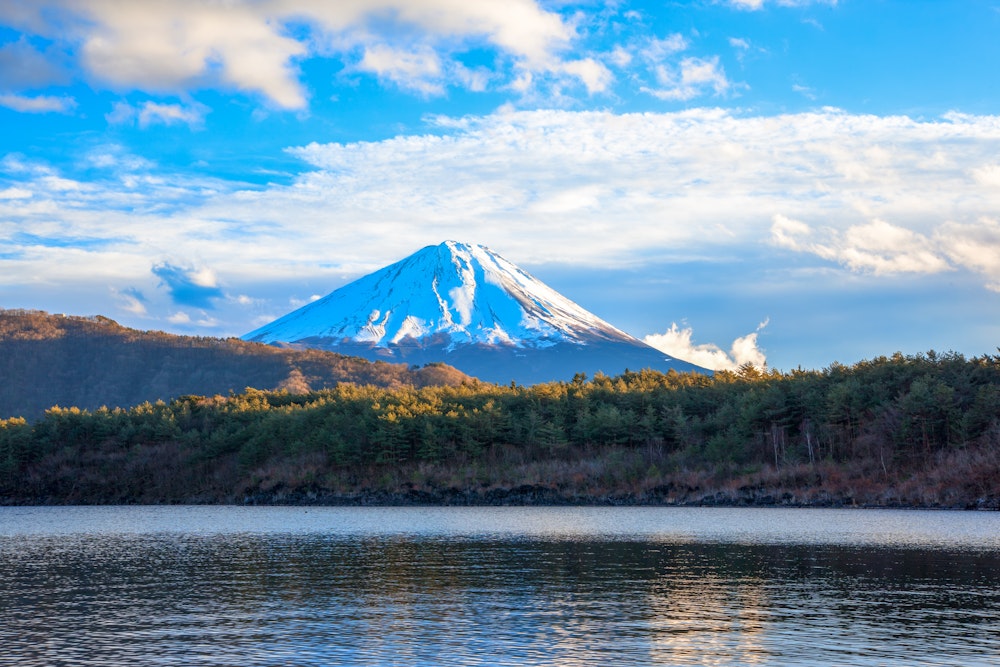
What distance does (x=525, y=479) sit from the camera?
97812mm

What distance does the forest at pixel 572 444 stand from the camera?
86.2 m

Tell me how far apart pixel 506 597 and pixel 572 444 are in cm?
7719

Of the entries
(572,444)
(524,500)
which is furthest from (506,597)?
(572,444)

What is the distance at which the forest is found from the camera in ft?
283

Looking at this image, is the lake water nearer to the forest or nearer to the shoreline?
the shoreline

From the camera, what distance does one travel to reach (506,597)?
2992cm

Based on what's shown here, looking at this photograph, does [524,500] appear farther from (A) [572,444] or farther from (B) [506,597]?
(B) [506,597]

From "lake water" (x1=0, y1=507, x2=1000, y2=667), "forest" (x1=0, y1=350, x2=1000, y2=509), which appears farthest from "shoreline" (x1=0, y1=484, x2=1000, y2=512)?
"lake water" (x1=0, y1=507, x2=1000, y2=667)

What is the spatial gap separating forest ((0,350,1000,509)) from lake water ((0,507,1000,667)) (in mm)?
31100

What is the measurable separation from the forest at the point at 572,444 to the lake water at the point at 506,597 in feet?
102

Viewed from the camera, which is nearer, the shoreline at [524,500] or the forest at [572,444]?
the shoreline at [524,500]

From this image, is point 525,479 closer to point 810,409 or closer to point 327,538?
point 810,409

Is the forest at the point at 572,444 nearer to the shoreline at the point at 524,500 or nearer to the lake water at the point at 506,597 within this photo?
the shoreline at the point at 524,500

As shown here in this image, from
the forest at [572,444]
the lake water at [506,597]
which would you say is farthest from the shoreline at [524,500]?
the lake water at [506,597]
